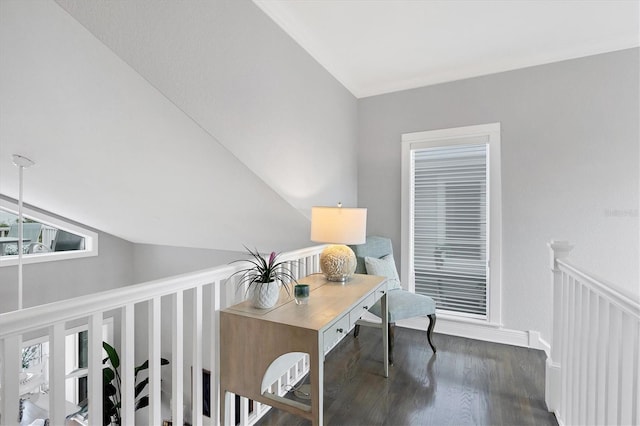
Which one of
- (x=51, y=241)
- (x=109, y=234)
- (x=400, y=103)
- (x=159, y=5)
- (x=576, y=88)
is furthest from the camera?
(x=109, y=234)

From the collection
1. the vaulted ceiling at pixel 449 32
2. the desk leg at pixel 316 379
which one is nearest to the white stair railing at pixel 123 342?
the desk leg at pixel 316 379

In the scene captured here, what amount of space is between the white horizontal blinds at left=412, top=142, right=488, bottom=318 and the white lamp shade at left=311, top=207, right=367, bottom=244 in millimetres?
1326

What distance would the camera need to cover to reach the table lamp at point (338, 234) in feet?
7.01

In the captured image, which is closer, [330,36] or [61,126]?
[61,126]

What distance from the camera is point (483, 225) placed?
2988 millimetres

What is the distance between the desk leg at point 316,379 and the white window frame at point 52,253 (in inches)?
163

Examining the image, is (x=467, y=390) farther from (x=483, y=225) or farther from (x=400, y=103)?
(x=400, y=103)

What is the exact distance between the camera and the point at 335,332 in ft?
5.12

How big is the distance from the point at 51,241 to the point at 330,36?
428cm

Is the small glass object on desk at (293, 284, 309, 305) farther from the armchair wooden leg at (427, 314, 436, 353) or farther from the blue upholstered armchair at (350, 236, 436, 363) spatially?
the armchair wooden leg at (427, 314, 436, 353)

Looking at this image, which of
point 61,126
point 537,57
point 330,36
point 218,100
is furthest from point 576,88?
point 61,126

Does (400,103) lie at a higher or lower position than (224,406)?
higher

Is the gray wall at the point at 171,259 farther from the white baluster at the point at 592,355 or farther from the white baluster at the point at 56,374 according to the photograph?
the white baluster at the point at 592,355

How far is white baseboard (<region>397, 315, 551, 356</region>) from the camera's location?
2.81 m
